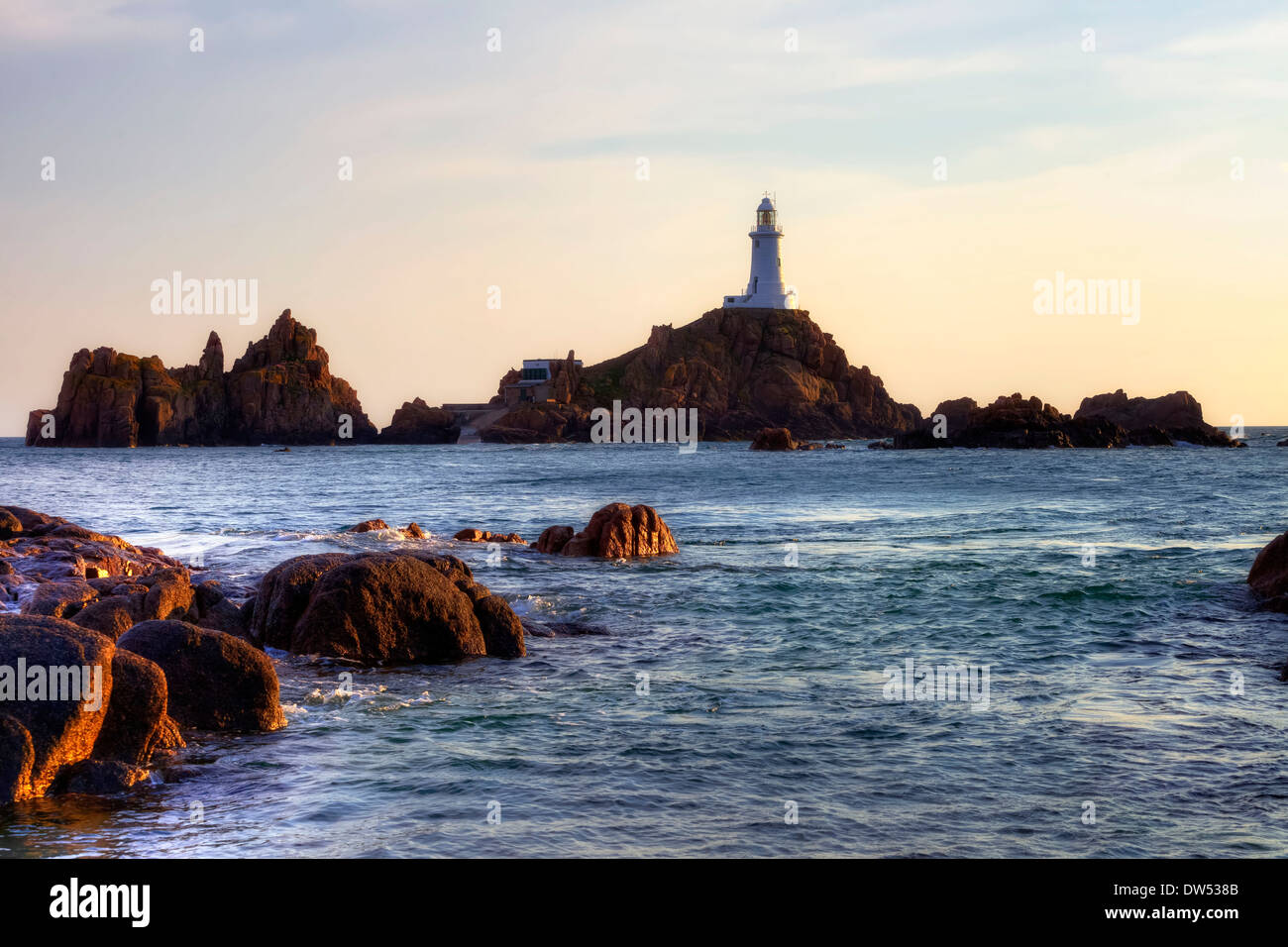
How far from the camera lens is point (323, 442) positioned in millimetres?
181125

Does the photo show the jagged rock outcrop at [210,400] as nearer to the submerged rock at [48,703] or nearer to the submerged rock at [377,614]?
the submerged rock at [377,614]

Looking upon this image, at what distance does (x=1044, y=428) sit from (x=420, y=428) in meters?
103

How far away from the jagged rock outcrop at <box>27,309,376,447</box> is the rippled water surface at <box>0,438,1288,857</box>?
155880 mm

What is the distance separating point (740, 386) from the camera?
7387 inches

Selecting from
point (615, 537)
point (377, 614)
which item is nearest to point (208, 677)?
point (377, 614)

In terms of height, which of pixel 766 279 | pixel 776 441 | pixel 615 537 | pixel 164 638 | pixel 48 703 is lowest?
pixel 615 537

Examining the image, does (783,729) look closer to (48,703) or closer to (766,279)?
(48,703)

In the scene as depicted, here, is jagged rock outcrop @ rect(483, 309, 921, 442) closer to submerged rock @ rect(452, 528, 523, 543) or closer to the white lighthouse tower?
the white lighthouse tower

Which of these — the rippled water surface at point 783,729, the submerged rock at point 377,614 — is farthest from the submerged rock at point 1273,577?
the submerged rock at point 377,614

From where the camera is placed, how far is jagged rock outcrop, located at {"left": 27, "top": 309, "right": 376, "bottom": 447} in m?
169

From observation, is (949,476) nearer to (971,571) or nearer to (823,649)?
(971,571)

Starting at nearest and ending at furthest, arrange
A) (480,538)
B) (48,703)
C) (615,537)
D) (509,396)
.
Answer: (48,703) → (615,537) → (480,538) → (509,396)

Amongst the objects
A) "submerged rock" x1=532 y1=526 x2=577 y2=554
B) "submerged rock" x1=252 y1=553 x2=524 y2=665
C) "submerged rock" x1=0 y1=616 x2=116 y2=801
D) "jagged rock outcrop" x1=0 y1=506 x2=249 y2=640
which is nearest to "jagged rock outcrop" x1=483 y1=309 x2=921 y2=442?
"submerged rock" x1=532 y1=526 x2=577 y2=554

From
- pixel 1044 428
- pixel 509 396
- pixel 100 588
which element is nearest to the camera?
pixel 100 588
